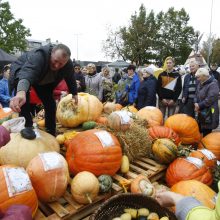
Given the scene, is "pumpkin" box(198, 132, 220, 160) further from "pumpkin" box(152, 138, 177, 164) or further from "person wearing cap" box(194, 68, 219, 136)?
"pumpkin" box(152, 138, 177, 164)

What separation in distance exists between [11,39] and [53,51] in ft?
85.6

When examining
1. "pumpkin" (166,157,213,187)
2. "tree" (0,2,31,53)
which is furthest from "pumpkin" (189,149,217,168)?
"tree" (0,2,31,53)

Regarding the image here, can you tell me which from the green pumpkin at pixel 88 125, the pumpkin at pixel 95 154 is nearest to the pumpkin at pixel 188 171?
the pumpkin at pixel 95 154

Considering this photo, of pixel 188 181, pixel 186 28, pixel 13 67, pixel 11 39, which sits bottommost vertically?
pixel 188 181

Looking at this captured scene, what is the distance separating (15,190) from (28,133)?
2.78 feet

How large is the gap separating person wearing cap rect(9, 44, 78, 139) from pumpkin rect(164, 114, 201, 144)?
1.52 metres

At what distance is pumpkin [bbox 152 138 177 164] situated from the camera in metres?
3.10

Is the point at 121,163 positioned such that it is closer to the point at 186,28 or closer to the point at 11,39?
the point at 11,39

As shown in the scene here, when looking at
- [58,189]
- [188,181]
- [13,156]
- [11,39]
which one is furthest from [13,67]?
[11,39]

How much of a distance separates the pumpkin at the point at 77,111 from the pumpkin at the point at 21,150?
46.8 inches

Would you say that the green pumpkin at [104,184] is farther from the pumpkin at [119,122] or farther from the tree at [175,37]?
the tree at [175,37]

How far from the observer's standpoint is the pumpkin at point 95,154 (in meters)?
2.64

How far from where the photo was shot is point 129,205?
7.14ft

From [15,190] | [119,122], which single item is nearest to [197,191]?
[119,122]
